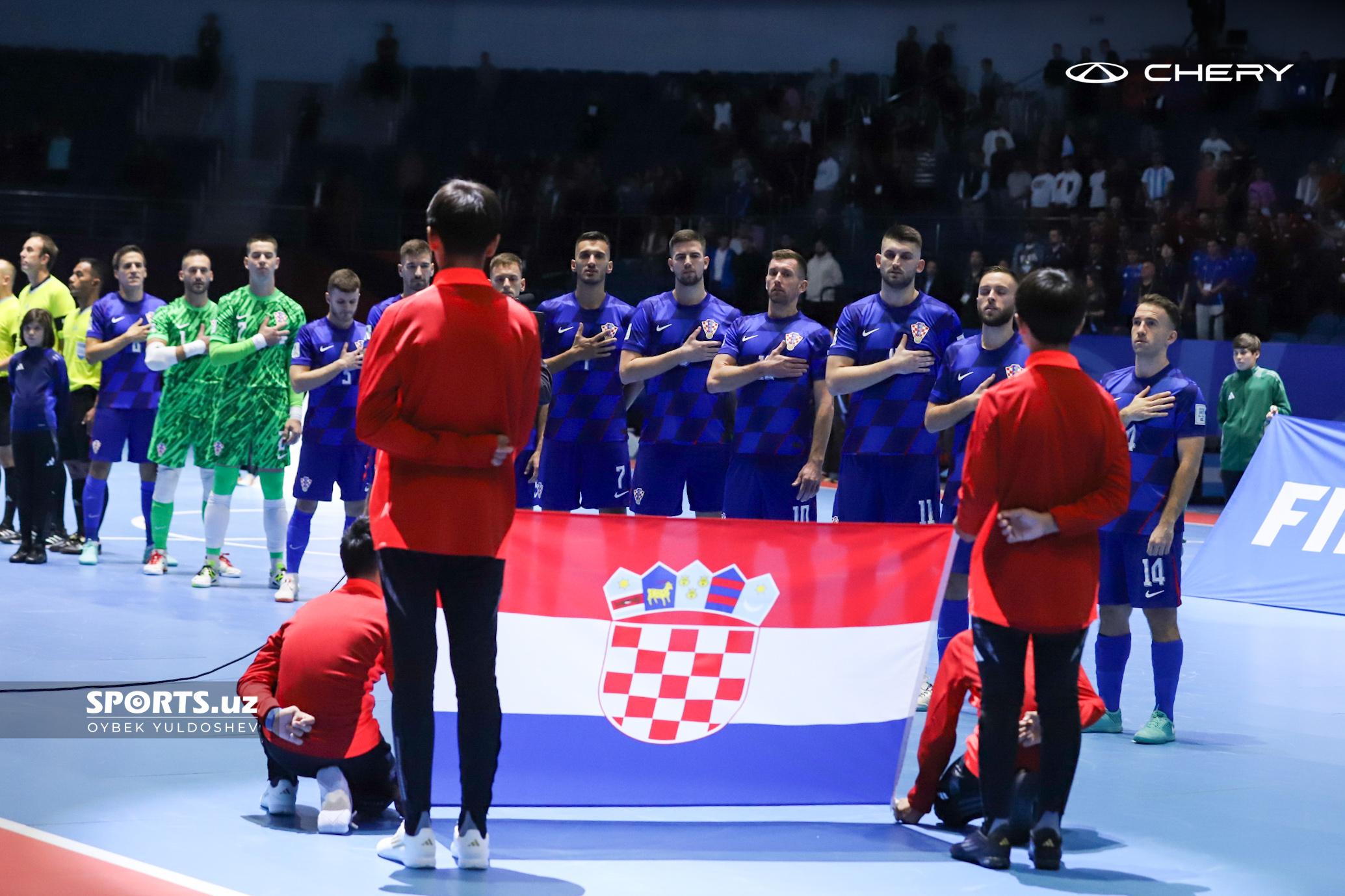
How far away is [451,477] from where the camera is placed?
386 centimetres

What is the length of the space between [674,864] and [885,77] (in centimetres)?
1942

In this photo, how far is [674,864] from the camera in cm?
421

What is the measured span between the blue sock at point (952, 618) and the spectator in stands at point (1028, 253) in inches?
482

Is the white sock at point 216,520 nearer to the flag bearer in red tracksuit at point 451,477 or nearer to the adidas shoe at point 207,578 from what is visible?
the adidas shoe at point 207,578

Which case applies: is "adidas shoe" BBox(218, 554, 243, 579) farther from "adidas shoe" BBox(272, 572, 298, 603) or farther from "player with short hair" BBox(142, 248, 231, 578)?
"adidas shoe" BBox(272, 572, 298, 603)

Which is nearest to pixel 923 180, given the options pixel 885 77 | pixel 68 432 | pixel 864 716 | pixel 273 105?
pixel 885 77

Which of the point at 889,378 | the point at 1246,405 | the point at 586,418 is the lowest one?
the point at 586,418

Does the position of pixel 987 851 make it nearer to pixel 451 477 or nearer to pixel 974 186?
pixel 451 477

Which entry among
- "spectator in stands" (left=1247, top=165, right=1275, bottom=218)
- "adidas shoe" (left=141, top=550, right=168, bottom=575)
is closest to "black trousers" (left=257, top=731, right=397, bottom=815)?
"adidas shoe" (left=141, top=550, right=168, bottom=575)

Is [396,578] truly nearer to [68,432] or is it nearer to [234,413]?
[234,413]

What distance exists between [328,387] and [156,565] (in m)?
2.06

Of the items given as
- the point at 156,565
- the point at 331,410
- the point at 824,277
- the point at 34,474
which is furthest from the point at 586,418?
the point at 824,277

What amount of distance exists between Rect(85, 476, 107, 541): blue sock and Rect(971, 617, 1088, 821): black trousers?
7.62 metres

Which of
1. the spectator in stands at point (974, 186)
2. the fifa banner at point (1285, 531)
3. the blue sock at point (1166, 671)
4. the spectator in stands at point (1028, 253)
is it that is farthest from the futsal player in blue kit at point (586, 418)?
the spectator in stands at point (974, 186)
